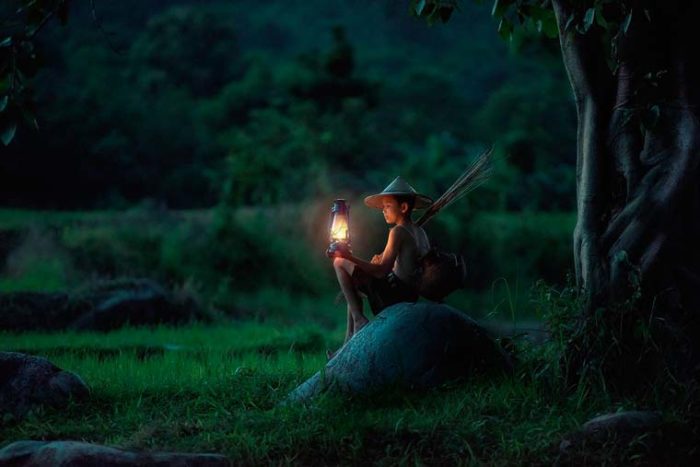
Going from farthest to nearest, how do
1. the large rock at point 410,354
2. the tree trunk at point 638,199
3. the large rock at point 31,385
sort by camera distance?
the large rock at point 31,385 → the large rock at point 410,354 → the tree trunk at point 638,199

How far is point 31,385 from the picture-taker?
6.92 meters

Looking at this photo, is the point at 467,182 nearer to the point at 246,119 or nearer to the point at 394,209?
the point at 394,209

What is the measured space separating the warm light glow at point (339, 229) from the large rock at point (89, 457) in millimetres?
1995

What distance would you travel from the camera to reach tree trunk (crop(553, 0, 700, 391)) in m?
6.52

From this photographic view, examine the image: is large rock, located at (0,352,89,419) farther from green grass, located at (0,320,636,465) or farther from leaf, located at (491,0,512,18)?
leaf, located at (491,0,512,18)

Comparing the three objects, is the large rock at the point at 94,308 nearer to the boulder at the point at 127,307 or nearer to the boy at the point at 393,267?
the boulder at the point at 127,307

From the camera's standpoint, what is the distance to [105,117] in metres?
24.0

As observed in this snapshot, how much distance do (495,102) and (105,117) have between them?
1169cm

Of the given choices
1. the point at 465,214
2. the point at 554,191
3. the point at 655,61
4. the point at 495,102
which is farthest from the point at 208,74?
the point at 655,61

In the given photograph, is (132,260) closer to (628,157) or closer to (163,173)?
A: (163,173)

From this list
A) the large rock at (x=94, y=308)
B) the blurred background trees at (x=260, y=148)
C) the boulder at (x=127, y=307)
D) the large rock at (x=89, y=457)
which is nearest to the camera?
the large rock at (x=89, y=457)

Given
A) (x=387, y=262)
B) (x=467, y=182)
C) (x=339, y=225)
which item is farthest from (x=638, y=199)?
(x=339, y=225)

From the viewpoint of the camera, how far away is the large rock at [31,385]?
6.84m

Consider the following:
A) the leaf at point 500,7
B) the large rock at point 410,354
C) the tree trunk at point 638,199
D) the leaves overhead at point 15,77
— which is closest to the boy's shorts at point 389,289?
the large rock at point 410,354
